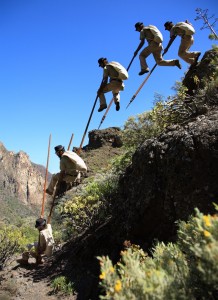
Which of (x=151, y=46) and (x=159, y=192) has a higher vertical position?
(x=151, y=46)

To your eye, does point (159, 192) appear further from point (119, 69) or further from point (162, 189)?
point (119, 69)

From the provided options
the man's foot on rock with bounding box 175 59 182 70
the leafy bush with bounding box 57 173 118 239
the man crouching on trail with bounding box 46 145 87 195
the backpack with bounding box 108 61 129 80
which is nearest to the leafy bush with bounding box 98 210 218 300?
the man crouching on trail with bounding box 46 145 87 195

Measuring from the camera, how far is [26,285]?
10047mm

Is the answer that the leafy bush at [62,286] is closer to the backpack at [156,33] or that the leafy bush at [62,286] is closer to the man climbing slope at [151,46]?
the man climbing slope at [151,46]

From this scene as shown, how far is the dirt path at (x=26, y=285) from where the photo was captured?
9.31 m

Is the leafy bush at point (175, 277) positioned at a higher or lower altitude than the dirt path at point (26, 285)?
lower

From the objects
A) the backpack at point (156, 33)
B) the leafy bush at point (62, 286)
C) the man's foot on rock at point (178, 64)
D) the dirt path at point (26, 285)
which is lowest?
the leafy bush at point (62, 286)

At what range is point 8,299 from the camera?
9188 millimetres

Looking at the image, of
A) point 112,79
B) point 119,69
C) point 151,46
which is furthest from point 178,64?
point 112,79

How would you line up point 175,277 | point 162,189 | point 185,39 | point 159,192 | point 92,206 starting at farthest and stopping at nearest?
1. point 185,39
2. point 92,206
3. point 159,192
4. point 162,189
5. point 175,277

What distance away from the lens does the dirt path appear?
30.6 ft

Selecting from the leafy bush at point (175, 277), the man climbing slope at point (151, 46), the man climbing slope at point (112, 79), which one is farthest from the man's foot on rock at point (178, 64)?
the leafy bush at point (175, 277)

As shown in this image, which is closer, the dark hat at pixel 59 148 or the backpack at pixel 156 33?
the dark hat at pixel 59 148

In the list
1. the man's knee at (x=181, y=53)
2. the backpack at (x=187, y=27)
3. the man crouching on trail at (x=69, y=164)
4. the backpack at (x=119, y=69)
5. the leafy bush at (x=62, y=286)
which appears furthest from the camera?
the man's knee at (x=181, y=53)
